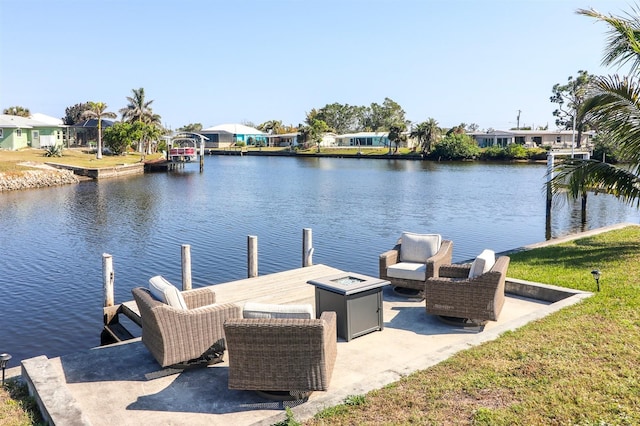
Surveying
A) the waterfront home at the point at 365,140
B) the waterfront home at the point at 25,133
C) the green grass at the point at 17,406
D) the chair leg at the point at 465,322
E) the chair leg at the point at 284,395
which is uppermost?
the waterfront home at the point at 365,140

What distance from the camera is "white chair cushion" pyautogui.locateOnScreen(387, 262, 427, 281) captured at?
8422 mm

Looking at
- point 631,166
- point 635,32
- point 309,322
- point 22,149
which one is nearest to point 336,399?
point 309,322

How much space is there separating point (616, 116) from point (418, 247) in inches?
223

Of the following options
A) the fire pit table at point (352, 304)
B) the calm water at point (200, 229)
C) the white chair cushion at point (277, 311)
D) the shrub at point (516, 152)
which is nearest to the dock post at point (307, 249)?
the calm water at point (200, 229)

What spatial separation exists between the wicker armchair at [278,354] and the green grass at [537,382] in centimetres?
46

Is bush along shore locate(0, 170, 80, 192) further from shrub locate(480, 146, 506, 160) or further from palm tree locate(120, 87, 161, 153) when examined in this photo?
shrub locate(480, 146, 506, 160)

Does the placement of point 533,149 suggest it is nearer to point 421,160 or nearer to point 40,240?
point 421,160

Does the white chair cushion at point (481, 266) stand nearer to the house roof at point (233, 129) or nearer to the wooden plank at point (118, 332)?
the wooden plank at point (118, 332)

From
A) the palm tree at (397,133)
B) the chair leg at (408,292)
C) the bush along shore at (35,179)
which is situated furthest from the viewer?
the palm tree at (397,133)

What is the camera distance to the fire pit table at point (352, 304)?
6.68 m

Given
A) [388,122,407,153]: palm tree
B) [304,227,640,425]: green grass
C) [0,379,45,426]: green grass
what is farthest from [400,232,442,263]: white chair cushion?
[388,122,407,153]: palm tree

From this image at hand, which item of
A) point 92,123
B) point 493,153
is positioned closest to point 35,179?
point 92,123

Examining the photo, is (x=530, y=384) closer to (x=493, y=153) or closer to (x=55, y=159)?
(x=55, y=159)

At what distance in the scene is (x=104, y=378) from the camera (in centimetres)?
572
